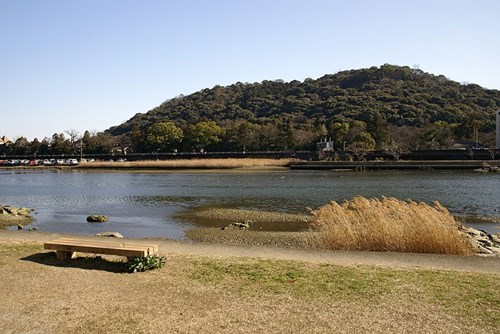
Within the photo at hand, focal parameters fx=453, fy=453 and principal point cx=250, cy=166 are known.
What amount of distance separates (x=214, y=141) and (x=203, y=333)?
10970 cm

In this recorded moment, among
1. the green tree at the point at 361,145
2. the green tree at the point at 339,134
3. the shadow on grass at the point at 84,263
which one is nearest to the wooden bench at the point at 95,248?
the shadow on grass at the point at 84,263

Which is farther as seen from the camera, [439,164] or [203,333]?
[439,164]

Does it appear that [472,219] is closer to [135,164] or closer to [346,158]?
[346,158]

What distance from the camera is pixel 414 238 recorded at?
36.8 ft

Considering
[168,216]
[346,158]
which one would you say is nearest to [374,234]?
[168,216]

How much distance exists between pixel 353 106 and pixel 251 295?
445 ft

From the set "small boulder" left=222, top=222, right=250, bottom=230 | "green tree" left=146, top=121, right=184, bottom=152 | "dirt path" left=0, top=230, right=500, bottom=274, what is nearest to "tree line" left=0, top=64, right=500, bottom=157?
"green tree" left=146, top=121, right=184, bottom=152

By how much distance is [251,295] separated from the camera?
22.1ft

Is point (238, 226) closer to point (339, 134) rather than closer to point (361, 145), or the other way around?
point (361, 145)

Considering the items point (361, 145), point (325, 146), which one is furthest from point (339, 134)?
point (361, 145)

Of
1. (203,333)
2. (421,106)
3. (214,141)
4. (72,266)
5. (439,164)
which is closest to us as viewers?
(203,333)

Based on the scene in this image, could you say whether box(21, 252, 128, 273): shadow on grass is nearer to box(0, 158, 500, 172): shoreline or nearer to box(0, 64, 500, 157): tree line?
box(0, 158, 500, 172): shoreline

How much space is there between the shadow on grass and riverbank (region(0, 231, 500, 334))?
0.02m

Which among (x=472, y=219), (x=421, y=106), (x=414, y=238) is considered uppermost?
(x=421, y=106)
